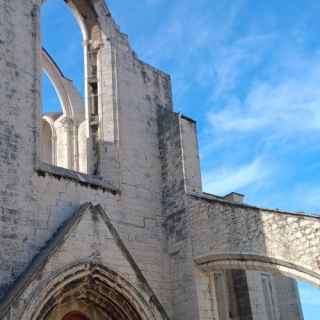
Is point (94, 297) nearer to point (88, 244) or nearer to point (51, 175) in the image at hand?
point (88, 244)

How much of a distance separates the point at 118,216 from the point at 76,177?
1.07 metres

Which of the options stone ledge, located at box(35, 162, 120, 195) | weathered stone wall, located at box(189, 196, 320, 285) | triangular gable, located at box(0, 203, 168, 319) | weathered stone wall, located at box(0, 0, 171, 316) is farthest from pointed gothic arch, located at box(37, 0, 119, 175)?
weathered stone wall, located at box(189, 196, 320, 285)

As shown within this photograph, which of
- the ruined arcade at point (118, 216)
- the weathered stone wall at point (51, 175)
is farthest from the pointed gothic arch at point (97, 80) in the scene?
the weathered stone wall at point (51, 175)

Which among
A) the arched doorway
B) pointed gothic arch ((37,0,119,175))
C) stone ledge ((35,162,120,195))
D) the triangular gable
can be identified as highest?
pointed gothic arch ((37,0,119,175))

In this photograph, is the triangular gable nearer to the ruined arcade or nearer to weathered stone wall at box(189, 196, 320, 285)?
the ruined arcade

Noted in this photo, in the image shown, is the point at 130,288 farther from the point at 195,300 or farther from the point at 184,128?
the point at 184,128

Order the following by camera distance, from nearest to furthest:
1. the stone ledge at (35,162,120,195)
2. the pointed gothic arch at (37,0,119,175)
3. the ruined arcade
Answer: the ruined arcade < the stone ledge at (35,162,120,195) < the pointed gothic arch at (37,0,119,175)

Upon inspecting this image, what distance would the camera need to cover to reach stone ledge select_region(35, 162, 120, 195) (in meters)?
10.0

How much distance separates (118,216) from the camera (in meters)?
10.8

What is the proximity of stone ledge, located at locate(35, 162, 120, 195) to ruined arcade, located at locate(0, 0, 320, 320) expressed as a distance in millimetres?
Answer: 23

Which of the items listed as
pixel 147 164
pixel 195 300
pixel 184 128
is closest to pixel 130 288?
pixel 195 300

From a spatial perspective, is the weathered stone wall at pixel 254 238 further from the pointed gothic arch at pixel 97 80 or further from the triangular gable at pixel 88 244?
the pointed gothic arch at pixel 97 80

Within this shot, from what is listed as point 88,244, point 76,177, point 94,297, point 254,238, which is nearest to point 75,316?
point 94,297

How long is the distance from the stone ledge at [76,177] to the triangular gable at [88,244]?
0.81 meters
